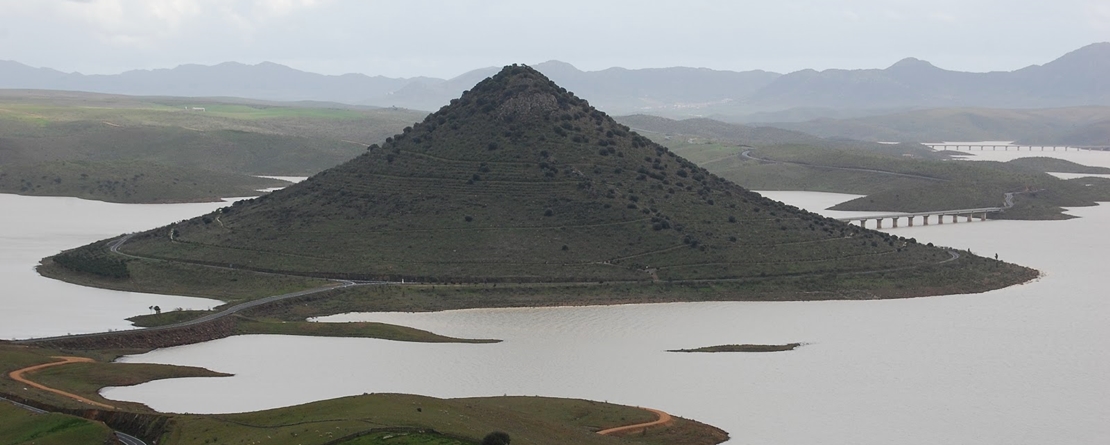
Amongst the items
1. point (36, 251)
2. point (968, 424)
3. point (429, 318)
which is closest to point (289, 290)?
point (429, 318)

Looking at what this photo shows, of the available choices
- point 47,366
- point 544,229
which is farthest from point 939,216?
point 47,366

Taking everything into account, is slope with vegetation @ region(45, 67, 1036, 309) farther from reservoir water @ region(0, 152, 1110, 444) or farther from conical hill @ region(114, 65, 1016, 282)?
reservoir water @ region(0, 152, 1110, 444)

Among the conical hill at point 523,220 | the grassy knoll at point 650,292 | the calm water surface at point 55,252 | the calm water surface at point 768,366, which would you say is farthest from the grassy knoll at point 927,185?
the calm water surface at point 55,252

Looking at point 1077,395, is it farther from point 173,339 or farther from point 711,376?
point 173,339

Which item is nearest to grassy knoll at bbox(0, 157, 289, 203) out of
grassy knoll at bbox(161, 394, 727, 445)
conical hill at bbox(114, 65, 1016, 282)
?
conical hill at bbox(114, 65, 1016, 282)

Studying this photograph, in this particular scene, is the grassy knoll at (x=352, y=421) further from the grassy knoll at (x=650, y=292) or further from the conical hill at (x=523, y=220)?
the conical hill at (x=523, y=220)

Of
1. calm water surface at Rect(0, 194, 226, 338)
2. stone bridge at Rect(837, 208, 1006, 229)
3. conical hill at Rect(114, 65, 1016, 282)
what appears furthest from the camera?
stone bridge at Rect(837, 208, 1006, 229)

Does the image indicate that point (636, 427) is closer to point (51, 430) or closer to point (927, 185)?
point (51, 430)
